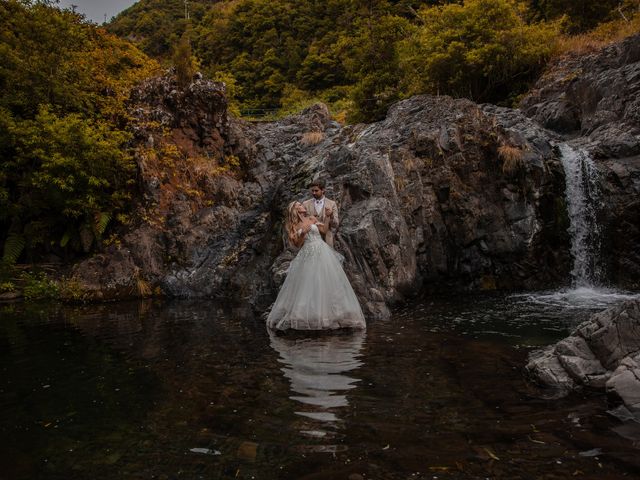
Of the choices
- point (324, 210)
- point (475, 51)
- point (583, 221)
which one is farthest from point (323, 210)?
point (475, 51)

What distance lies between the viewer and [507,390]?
209 inches

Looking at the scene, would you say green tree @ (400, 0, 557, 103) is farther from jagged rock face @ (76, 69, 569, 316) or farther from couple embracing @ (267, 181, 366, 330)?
couple embracing @ (267, 181, 366, 330)

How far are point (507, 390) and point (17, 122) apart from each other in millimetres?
17944

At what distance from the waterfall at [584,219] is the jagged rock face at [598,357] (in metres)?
8.27

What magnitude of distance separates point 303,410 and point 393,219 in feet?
25.5

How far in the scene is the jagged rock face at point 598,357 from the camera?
5.09 m

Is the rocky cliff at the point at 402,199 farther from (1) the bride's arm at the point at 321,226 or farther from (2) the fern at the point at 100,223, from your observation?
(1) the bride's arm at the point at 321,226

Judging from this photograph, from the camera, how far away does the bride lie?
8.38 m

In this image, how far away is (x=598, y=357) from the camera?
553cm

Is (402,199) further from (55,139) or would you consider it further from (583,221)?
(55,139)

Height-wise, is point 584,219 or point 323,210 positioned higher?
point 323,210

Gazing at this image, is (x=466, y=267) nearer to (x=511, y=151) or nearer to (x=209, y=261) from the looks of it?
(x=511, y=151)

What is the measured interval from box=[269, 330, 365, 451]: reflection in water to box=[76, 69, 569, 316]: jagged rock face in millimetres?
2586

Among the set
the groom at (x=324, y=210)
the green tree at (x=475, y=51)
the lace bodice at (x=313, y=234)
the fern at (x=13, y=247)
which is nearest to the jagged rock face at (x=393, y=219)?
the groom at (x=324, y=210)
